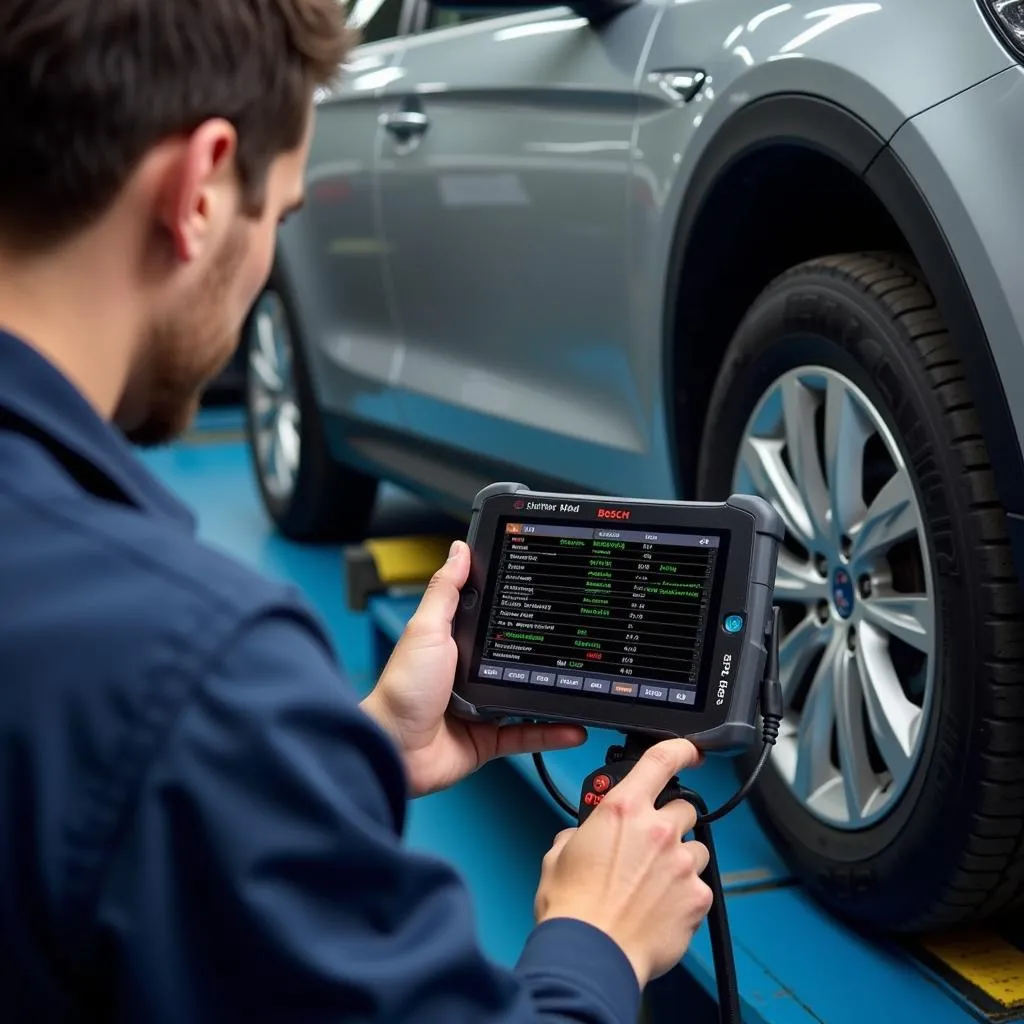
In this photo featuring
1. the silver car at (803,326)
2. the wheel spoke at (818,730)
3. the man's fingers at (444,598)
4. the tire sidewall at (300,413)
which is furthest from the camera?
the tire sidewall at (300,413)

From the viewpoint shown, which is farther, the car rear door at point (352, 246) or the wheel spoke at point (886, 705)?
the car rear door at point (352, 246)

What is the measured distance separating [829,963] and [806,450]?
0.55m

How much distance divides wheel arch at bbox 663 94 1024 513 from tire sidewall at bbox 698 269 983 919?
0.25ft

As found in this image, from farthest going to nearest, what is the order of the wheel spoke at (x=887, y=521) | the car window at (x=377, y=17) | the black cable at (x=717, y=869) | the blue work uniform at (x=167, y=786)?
the car window at (x=377, y=17)
the wheel spoke at (x=887, y=521)
the black cable at (x=717, y=869)
the blue work uniform at (x=167, y=786)

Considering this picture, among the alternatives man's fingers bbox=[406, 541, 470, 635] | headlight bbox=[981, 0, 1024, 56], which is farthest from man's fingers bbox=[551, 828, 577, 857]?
headlight bbox=[981, 0, 1024, 56]

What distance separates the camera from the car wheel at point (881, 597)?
1.30 m

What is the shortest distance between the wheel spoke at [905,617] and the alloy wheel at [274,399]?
2.08 meters

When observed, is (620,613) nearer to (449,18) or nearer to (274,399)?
(449,18)

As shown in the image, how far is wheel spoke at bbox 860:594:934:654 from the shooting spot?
4.50 feet

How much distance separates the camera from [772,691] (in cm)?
108

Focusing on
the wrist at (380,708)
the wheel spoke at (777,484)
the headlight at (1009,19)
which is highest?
the headlight at (1009,19)

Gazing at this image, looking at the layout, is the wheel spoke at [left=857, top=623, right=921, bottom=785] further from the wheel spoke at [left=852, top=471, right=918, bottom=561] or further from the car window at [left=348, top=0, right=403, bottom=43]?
the car window at [left=348, top=0, right=403, bottom=43]

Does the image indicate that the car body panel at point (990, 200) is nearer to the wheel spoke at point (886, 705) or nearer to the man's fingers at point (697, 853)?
the wheel spoke at point (886, 705)

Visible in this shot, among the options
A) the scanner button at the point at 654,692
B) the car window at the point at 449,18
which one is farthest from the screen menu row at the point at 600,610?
the car window at the point at 449,18
